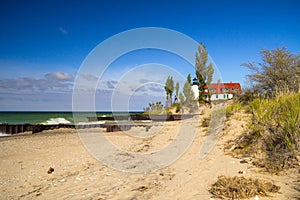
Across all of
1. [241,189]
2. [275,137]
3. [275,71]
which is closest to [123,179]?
[241,189]

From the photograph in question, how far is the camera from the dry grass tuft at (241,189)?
2.63 meters

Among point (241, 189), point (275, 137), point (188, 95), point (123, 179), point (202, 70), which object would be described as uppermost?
point (202, 70)

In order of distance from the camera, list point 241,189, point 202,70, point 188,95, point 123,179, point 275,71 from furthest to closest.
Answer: point 188,95 → point 202,70 → point 275,71 → point 123,179 → point 241,189

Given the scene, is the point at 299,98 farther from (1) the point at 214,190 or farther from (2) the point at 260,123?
(1) the point at 214,190

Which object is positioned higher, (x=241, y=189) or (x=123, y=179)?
(x=241, y=189)

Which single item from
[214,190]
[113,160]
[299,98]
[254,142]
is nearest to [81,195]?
[214,190]

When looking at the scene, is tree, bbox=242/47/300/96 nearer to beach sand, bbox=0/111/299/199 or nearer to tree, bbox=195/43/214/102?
beach sand, bbox=0/111/299/199

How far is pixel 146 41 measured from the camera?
11258 mm

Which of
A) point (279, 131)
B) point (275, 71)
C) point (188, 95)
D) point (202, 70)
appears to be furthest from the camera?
point (188, 95)

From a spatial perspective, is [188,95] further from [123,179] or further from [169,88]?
[123,179]

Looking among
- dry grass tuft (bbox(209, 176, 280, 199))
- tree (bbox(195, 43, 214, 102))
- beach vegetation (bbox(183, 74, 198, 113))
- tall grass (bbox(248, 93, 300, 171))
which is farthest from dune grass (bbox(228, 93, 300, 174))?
beach vegetation (bbox(183, 74, 198, 113))

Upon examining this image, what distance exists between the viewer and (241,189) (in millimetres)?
2705

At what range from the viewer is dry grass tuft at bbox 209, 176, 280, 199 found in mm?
2631

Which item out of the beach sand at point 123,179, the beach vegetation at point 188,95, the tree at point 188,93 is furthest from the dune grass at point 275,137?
the tree at point 188,93
